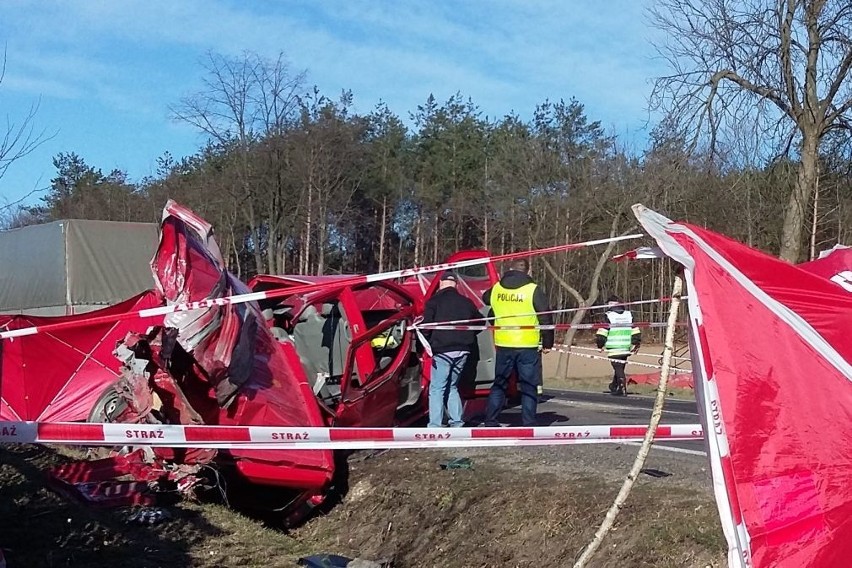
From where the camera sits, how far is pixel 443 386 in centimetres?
929

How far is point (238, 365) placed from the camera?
648 centimetres

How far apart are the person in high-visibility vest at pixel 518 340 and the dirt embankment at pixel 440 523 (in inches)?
53.0

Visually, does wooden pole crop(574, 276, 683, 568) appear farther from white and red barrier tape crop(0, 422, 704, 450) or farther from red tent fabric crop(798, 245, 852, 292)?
white and red barrier tape crop(0, 422, 704, 450)

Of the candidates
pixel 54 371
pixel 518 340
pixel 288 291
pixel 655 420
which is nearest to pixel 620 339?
pixel 518 340

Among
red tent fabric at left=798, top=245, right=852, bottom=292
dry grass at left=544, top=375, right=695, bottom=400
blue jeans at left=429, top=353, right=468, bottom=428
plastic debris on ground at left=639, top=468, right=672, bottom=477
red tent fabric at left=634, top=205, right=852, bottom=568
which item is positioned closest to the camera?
red tent fabric at left=634, top=205, right=852, bottom=568

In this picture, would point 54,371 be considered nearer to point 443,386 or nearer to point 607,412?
point 443,386

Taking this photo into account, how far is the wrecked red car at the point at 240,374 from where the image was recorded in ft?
20.4

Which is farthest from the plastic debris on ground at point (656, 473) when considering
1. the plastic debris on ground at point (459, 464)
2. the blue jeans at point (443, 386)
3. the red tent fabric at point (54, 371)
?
the red tent fabric at point (54, 371)

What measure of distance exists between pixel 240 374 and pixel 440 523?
1887mm

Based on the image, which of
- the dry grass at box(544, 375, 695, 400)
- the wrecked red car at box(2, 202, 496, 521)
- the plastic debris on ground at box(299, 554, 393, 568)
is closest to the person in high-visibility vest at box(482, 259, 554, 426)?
the wrecked red car at box(2, 202, 496, 521)

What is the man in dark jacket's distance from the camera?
29.9ft

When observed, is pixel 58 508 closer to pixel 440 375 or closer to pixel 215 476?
pixel 215 476

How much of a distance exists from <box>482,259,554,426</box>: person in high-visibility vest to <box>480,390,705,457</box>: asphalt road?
931mm

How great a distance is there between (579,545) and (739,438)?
2.88 metres
